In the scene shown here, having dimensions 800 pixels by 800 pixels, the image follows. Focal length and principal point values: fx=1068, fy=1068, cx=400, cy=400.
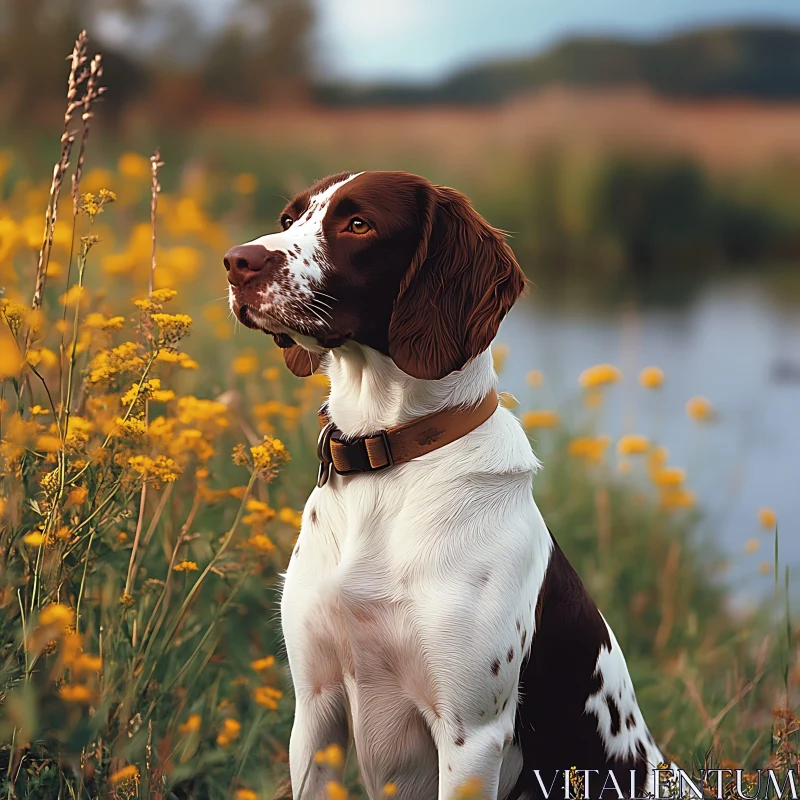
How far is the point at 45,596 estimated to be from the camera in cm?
211

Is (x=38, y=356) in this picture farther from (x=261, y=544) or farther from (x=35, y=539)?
(x=261, y=544)

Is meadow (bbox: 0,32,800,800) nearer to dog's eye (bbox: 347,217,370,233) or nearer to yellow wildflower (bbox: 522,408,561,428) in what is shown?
yellow wildflower (bbox: 522,408,561,428)

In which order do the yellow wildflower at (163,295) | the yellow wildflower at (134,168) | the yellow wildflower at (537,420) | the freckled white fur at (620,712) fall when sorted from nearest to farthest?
1. the yellow wildflower at (163,295)
2. the freckled white fur at (620,712)
3. the yellow wildflower at (537,420)
4. the yellow wildflower at (134,168)

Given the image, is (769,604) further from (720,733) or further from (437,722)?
(437,722)

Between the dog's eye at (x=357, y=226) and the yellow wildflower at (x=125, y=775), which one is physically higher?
the dog's eye at (x=357, y=226)

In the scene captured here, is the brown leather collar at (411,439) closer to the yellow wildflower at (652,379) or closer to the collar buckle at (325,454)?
the collar buckle at (325,454)

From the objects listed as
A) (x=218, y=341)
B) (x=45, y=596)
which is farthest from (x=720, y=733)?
(x=218, y=341)

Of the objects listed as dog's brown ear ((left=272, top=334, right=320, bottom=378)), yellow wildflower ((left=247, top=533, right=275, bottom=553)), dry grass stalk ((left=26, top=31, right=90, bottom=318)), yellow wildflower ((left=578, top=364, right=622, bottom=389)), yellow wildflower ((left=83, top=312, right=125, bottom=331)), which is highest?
dry grass stalk ((left=26, top=31, right=90, bottom=318))

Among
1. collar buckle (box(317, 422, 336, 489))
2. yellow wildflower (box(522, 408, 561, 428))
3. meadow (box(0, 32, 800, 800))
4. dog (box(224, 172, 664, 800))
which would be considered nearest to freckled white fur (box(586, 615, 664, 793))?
dog (box(224, 172, 664, 800))

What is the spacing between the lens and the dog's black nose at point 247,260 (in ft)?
7.29

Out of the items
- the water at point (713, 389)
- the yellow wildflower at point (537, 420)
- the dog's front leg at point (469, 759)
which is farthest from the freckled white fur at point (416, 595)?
the yellow wildflower at point (537, 420)

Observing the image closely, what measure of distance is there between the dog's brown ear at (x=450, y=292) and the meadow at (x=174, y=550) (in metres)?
0.39

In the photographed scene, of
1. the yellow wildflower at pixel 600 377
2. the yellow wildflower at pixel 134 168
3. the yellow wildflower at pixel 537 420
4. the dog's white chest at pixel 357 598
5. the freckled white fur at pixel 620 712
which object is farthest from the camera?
the yellow wildflower at pixel 134 168

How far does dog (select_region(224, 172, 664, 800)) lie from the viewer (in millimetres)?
2242
